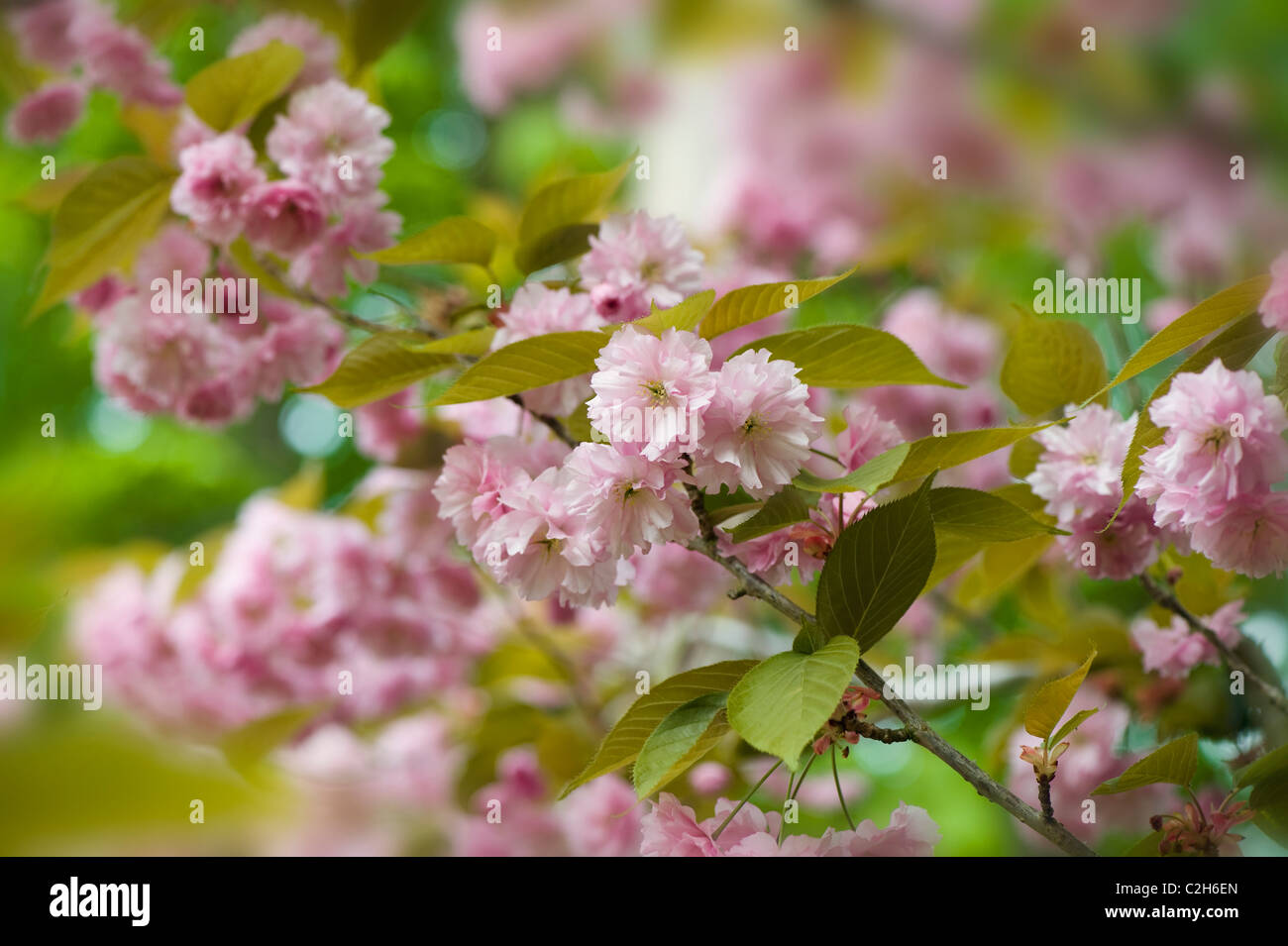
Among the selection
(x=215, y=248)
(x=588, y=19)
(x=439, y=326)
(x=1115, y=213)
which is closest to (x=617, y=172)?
(x=439, y=326)

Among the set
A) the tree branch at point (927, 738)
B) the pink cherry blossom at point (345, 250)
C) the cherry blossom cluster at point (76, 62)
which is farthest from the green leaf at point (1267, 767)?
the cherry blossom cluster at point (76, 62)

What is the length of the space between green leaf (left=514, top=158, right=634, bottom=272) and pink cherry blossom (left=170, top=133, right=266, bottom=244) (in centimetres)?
19

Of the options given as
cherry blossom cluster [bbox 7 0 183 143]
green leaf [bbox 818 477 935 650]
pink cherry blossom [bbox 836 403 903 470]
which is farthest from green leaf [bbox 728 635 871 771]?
cherry blossom cluster [bbox 7 0 183 143]

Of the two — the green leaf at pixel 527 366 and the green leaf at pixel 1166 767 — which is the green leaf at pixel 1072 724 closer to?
the green leaf at pixel 1166 767

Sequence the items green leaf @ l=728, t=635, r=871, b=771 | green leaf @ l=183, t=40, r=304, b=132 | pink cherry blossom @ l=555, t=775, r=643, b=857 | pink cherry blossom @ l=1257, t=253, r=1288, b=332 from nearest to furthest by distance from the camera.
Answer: green leaf @ l=728, t=635, r=871, b=771
pink cherry blossom @ l=1257, t=253, r=1288, b=332
green leaf @ l=183, t=40, r=304, b=132
pink cherry blossom @ l=555, t=775, r=643, b=857

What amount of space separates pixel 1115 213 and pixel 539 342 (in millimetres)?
1586

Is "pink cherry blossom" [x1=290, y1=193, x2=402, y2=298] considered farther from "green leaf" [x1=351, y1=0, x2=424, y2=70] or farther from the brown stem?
the brown stem

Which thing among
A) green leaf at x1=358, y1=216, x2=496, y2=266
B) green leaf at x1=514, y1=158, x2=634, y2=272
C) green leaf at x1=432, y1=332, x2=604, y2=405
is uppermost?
green leaf at x1=514, y1=158, x2=634, y2=272

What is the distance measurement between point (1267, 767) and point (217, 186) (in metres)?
0.71

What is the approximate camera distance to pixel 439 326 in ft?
2.41

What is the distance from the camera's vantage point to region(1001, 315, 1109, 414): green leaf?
25.3 inches

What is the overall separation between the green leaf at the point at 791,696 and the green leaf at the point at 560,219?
0.33 meters

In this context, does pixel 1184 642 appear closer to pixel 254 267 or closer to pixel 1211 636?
pixel 1211 636

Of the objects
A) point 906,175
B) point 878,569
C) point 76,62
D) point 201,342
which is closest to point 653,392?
point 878,569
